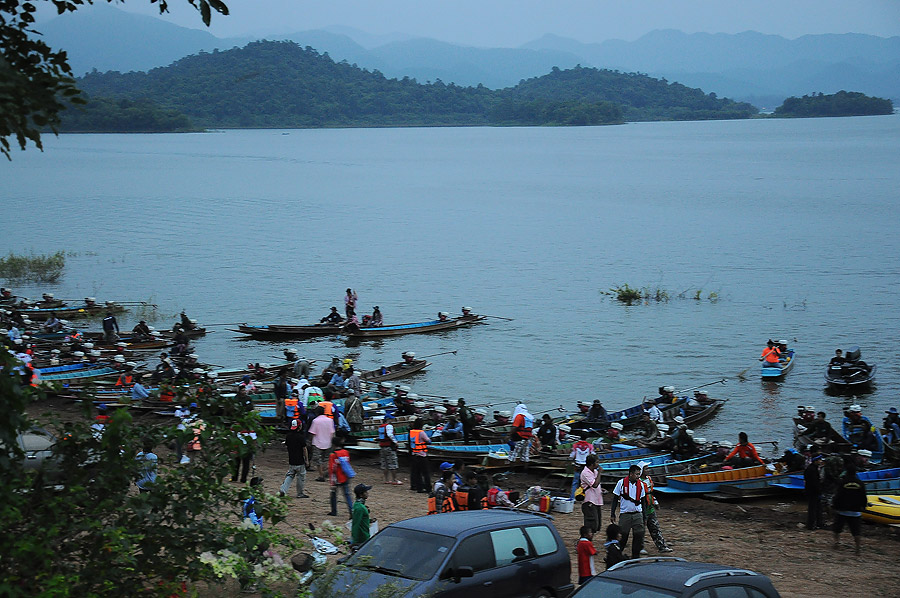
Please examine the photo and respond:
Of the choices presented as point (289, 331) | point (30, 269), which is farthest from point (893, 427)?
point (30, 269)

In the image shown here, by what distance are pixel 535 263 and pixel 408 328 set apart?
26.6 m

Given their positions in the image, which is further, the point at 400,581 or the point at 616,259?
the point at 616,259

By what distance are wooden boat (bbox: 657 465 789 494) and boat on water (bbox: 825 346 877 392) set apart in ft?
51.2

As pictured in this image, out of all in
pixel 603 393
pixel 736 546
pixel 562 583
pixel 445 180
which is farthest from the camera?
pixel 445 180

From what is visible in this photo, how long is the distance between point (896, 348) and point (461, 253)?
38446mm

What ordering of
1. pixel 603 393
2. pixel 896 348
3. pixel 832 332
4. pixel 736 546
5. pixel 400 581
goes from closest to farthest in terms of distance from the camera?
pixel 400 581 → pixel 736 546 → pixel 603 393 → pixel 896 348 → pixel 832 332

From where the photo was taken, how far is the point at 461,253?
73.7 m

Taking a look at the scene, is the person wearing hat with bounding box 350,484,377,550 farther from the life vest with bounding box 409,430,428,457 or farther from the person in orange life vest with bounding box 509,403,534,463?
the person in orange life vest with bounding box 509,403,534,463

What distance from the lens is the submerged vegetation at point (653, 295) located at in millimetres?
52812

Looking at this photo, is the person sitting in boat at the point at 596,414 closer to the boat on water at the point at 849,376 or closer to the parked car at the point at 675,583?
the boat on water at the point at 849,376

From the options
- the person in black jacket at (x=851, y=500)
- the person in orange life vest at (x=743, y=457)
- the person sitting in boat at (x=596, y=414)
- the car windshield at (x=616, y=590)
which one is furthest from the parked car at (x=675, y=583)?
the person sitting in boat at (x=596, y=414)

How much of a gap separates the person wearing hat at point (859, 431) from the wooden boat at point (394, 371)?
53.4 feet

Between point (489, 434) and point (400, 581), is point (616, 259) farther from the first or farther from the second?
point (400, 581)

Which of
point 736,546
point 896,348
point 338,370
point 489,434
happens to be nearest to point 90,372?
point 338,370
